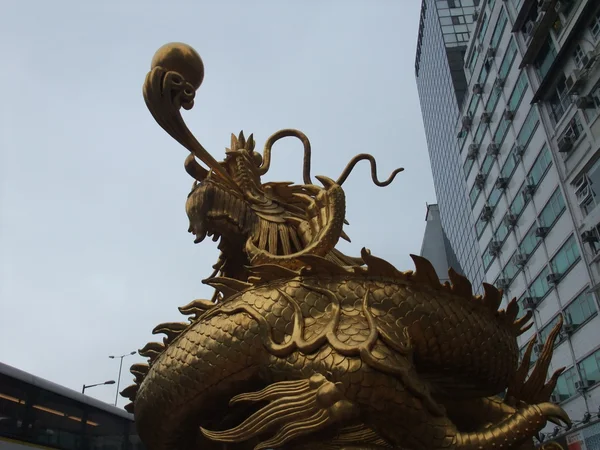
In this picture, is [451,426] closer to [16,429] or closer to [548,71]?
[16,429]

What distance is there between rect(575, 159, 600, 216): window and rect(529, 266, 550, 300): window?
9.48 ft

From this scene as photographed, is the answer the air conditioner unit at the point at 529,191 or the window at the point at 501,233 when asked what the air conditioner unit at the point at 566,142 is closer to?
the air conditioner unit at the point at 529,191

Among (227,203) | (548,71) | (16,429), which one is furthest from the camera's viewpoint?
(548,71)

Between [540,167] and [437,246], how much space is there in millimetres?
13862

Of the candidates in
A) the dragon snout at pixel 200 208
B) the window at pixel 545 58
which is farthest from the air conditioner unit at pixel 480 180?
the dragon snout at pixel 200 208

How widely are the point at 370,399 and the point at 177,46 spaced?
3093 mm

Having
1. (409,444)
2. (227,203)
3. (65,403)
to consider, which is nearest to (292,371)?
(409,444)

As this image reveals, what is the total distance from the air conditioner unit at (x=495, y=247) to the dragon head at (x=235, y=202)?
715 inches

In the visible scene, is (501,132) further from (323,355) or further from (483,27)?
(323,355)

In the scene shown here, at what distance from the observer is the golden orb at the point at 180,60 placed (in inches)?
177

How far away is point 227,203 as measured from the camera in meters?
4.44

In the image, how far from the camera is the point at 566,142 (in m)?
15.7

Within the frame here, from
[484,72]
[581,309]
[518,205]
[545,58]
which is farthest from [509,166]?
[581,309]

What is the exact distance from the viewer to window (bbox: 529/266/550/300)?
1767 centimetres
